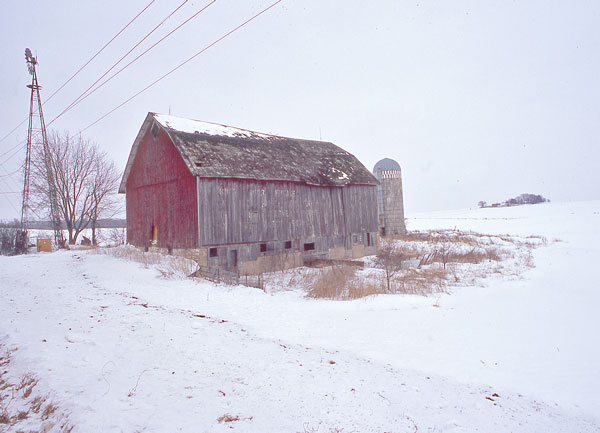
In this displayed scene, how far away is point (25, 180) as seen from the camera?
26766 mm

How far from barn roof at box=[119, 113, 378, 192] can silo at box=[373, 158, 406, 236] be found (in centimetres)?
Answer: 1068

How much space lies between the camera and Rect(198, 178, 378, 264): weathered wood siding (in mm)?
15930

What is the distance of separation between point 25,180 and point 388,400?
32.2 meters

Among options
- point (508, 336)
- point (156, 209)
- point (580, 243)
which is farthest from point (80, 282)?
point (580, 243)

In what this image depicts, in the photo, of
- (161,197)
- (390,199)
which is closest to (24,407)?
(161,197)

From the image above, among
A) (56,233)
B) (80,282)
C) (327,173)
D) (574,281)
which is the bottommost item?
(574,281)

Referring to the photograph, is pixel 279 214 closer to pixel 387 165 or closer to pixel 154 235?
pixel 154 235

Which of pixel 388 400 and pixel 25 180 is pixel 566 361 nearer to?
pixel 388 400

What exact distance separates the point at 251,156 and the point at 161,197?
5298 mm

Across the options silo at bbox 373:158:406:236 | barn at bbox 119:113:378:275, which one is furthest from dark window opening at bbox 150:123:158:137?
silo at bbox 373:158:406:236

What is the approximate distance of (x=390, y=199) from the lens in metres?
33.8

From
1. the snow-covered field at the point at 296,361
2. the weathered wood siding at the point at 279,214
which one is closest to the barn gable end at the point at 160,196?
the weathered wood siding at the point at 279,214

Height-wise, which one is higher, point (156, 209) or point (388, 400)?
point (156, 209)

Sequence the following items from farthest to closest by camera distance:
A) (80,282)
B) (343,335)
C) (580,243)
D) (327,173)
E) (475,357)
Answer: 1. (580,243)
2. (327,173)
3. (80,282)
4. (343,335)
5. (475,357)
